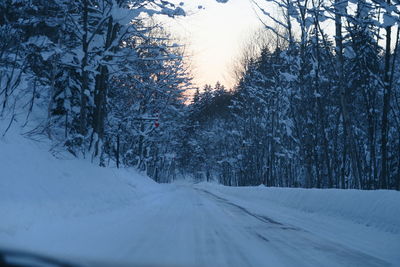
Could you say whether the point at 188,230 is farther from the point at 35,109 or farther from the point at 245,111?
the point at 245,111

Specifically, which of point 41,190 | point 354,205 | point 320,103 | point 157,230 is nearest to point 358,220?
point 354,205

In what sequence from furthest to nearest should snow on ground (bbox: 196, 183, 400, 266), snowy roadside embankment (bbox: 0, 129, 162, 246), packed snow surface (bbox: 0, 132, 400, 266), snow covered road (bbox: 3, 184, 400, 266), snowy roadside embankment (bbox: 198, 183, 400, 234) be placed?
snowy roadside embankment (bbox: 198, 183, 400, 234)
snow on ground (bbox: 196, 183, 400, 266)
snowy roadside embankment (bbox: 0, 129, 162, 246)
packed snow surface (bbox: 0, 132, 400, 266)
snow covered road (bbox: 3, 184, 400, 266)

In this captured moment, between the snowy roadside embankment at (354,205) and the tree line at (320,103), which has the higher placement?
the tree line at (320,103)

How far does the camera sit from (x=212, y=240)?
5562 millimetres

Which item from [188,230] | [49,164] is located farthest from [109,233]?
[49,164]

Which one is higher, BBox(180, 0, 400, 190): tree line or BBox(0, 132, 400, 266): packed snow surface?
BBox(180, 0, 400, 190): tree line

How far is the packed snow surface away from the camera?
14.5ft

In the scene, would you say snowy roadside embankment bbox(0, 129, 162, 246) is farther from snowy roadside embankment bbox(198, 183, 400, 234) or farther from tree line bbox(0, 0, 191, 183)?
snowy roadside embankment bbox(198, 183, 400, 234)

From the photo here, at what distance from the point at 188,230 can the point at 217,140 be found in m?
57.3

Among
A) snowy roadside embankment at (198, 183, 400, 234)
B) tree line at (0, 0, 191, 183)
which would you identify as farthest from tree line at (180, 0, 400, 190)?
tree line at (0, 0, 191, 183)

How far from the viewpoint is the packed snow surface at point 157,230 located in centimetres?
442

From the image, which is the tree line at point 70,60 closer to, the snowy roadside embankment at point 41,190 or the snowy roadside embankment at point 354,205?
the snowy roadside embankment at point 41,190

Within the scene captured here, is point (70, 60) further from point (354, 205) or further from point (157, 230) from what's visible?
point (354, 205)

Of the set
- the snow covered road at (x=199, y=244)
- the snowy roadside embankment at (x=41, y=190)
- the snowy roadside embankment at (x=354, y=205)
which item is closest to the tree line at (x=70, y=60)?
the snowy roadside embankment at (x=41, y=190)
